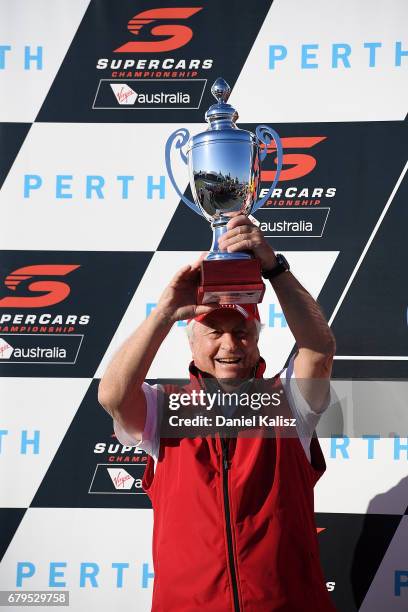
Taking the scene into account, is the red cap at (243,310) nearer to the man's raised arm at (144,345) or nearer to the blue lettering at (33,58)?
the man's raised arm at (144,345)

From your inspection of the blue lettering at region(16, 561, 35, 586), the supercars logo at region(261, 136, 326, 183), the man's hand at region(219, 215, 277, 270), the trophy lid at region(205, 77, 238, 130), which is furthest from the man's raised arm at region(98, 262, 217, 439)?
the blue lettering at region(16, 561, 35, 586)

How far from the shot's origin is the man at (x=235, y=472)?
4.68ft

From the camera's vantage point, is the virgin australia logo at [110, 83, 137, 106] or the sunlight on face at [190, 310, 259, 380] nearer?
the sunlight on face at [190, 310, 259, 380]

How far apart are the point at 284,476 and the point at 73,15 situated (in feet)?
5.03

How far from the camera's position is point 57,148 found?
2207 mm

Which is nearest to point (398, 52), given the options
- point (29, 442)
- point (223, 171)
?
point (223, 171)

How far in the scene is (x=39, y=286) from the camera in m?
2.21

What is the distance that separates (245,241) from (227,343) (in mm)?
256

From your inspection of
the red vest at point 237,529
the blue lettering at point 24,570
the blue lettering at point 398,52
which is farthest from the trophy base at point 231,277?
the blue lettering at point 24,570

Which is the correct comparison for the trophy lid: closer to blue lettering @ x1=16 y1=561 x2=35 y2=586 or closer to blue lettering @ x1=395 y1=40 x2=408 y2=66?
blue lettering @ x1=395 y1=40 x2=408 y2=66

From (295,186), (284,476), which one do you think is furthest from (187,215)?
(284,476)

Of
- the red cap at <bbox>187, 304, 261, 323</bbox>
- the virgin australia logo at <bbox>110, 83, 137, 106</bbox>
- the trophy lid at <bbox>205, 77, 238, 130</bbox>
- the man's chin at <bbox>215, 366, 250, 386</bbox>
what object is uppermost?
the virgin australia logo at <bbox>110, 83, 137, 106</bbox>

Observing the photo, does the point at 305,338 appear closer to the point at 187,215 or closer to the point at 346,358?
the point at 346,358

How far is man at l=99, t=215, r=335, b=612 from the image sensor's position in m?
1.43
